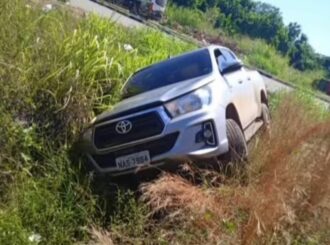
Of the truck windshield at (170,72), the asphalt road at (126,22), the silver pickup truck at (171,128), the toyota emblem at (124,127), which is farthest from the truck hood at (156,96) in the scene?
the asphalt road at (126,22)

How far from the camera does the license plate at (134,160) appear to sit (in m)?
5.20

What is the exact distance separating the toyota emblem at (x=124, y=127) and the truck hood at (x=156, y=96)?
0.34ft

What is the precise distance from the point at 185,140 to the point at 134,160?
52 centimetres

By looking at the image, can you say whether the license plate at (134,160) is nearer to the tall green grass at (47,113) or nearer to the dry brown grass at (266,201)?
the tall green grass at (47,113)

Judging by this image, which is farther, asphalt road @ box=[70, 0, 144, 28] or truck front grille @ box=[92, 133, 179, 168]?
asphalt road @ box=[70, 0, 144, 28]

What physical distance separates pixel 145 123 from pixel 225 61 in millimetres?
1982

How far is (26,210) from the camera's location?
15.8ft

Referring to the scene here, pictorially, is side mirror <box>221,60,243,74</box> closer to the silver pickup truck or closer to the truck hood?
the silver pickup truck

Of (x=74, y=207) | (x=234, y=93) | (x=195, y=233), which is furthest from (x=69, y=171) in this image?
(x=234, y=93)

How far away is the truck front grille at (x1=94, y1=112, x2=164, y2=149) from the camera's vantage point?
17.2ft

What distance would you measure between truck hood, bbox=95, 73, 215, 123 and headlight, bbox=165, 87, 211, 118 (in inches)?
2.4

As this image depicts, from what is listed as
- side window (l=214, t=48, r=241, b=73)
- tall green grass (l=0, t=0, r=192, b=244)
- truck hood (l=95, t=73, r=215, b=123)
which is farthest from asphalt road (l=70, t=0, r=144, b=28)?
truck hood (l=95, t=73, r=215, b=123)

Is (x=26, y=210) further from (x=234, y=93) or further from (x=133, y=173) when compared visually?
(x=234, y=93)

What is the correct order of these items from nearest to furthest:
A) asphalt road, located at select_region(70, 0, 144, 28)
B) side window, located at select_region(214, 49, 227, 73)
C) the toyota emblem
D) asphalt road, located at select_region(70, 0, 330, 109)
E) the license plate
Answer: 1. the license plate
2. the toyota emblem
3. side window, located at select_region(214, 49, 227, 73)
4. asphalt road, located at select_region(70, 0, 330, 109)
5. asphalt road, located at select_region(70, 0, 144, 28)
